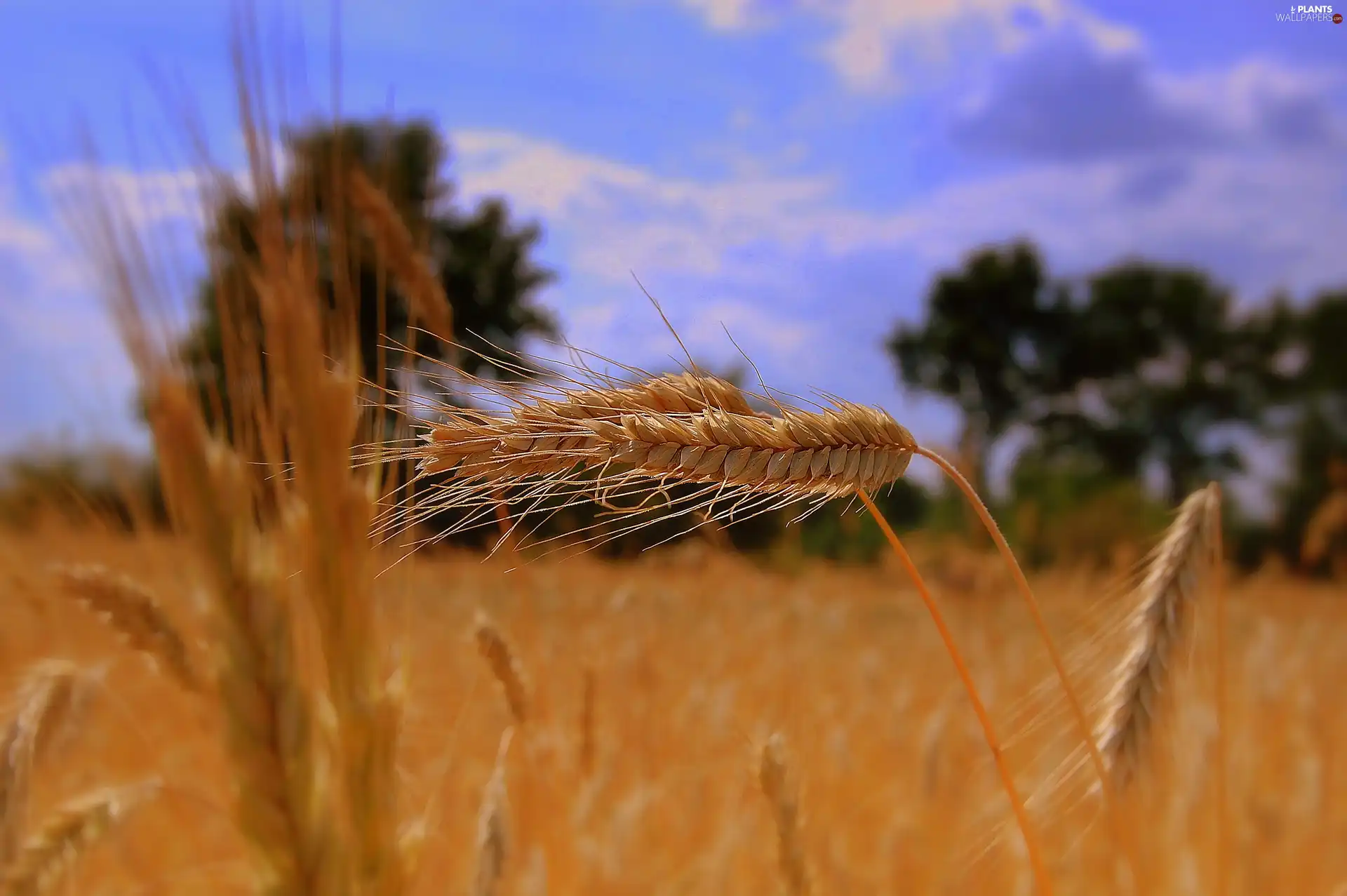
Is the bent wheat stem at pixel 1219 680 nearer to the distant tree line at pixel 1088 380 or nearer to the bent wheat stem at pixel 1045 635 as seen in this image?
the bent wheat stem at pixel 1045 635

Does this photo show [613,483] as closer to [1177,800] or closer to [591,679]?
[591,679]

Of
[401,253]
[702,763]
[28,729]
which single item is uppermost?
[401,253]

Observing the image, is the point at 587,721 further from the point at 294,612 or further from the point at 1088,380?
the point at 1088,380

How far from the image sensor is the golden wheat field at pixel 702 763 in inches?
49.2

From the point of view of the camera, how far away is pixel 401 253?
1581 mm

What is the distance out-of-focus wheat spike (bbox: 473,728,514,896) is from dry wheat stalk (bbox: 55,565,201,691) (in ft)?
1.15

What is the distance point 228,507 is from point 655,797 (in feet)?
5.34

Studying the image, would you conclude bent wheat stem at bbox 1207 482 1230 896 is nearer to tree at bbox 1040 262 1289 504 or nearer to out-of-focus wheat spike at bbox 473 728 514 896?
out-of-focus wheat spike at bbox 473 728 514 896

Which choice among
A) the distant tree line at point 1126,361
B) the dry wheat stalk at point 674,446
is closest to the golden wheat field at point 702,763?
the dry wheat stalk at point 674,446

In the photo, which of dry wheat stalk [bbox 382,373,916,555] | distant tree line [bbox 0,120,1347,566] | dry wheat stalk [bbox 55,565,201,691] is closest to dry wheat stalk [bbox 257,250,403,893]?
→ dry wheat stalk [bbox 382,373,916,555]

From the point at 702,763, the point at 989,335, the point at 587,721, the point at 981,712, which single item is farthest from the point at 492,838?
the point at 989,335

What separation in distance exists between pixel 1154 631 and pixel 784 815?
43 cm

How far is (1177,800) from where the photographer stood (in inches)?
83.2

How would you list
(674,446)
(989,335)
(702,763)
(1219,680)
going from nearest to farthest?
(674,446) → (1219,680) → (702,763) → (989,335)
